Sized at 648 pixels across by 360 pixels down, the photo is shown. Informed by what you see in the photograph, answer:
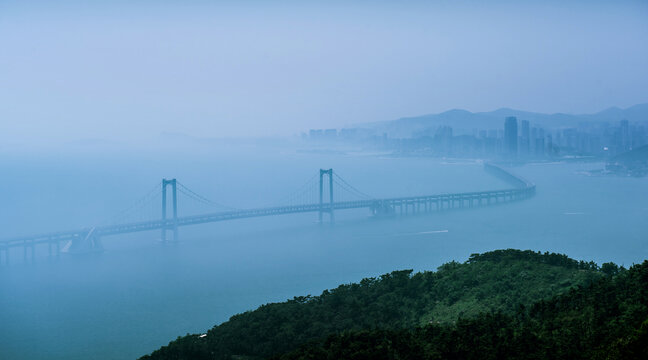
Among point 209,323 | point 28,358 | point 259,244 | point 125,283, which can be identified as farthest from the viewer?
point 259,244

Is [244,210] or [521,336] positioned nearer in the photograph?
[521,336]

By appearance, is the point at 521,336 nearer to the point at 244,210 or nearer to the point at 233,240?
the point at 233,240

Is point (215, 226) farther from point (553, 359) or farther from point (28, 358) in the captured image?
point (553, 359)

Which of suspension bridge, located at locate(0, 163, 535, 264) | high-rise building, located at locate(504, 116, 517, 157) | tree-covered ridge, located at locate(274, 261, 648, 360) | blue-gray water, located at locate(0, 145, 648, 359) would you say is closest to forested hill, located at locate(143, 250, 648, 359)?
tree-covered ridge, located at locate(274, 261, 648, 360)

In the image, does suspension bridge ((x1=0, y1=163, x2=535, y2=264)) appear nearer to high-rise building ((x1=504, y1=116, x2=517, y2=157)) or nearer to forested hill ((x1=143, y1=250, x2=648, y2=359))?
high-rise building ((x1=504, y1=116, x2=517, y2=157))

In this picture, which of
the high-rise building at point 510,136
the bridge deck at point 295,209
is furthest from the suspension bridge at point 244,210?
the high-rise building at point 510,136

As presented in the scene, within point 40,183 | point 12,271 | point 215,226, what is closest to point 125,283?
point 12,271

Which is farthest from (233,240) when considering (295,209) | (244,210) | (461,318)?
(461,318)
